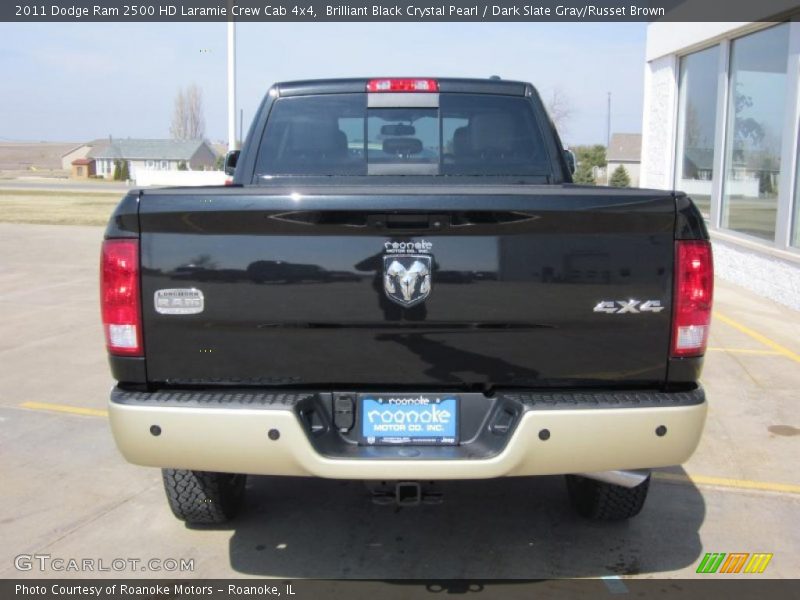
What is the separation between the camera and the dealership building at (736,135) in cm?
1012

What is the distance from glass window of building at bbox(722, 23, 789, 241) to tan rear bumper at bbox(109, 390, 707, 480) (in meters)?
8.73

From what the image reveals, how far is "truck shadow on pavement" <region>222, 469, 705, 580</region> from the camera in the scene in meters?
3.58

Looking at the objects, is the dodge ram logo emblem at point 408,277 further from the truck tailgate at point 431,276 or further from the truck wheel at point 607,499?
the truck wheel at point 607,499

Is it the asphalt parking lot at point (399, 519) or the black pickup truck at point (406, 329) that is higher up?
the black pickup truck at point (406, 329)

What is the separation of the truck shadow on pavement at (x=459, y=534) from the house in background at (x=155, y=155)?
97.0 meters

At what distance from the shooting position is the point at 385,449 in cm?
304

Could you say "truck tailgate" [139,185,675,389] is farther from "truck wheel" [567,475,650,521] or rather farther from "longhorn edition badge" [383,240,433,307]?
"truck wheel" [567,475,650,521]

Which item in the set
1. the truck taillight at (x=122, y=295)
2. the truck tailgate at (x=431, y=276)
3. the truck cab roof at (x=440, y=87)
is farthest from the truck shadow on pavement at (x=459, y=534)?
the truck cab roof at (x=440, y=87)

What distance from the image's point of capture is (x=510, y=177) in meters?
4.47

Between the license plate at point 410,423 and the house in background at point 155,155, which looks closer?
the license plate at point 410,423

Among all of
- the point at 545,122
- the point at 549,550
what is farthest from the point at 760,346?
the point at 549,550

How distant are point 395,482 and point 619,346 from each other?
995mm

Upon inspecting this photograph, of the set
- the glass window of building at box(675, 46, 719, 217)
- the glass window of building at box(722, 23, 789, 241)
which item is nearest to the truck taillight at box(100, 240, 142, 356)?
the glass window of building at box(722, 23, 789, 241)

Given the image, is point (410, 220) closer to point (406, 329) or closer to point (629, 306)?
point (406, 329)
